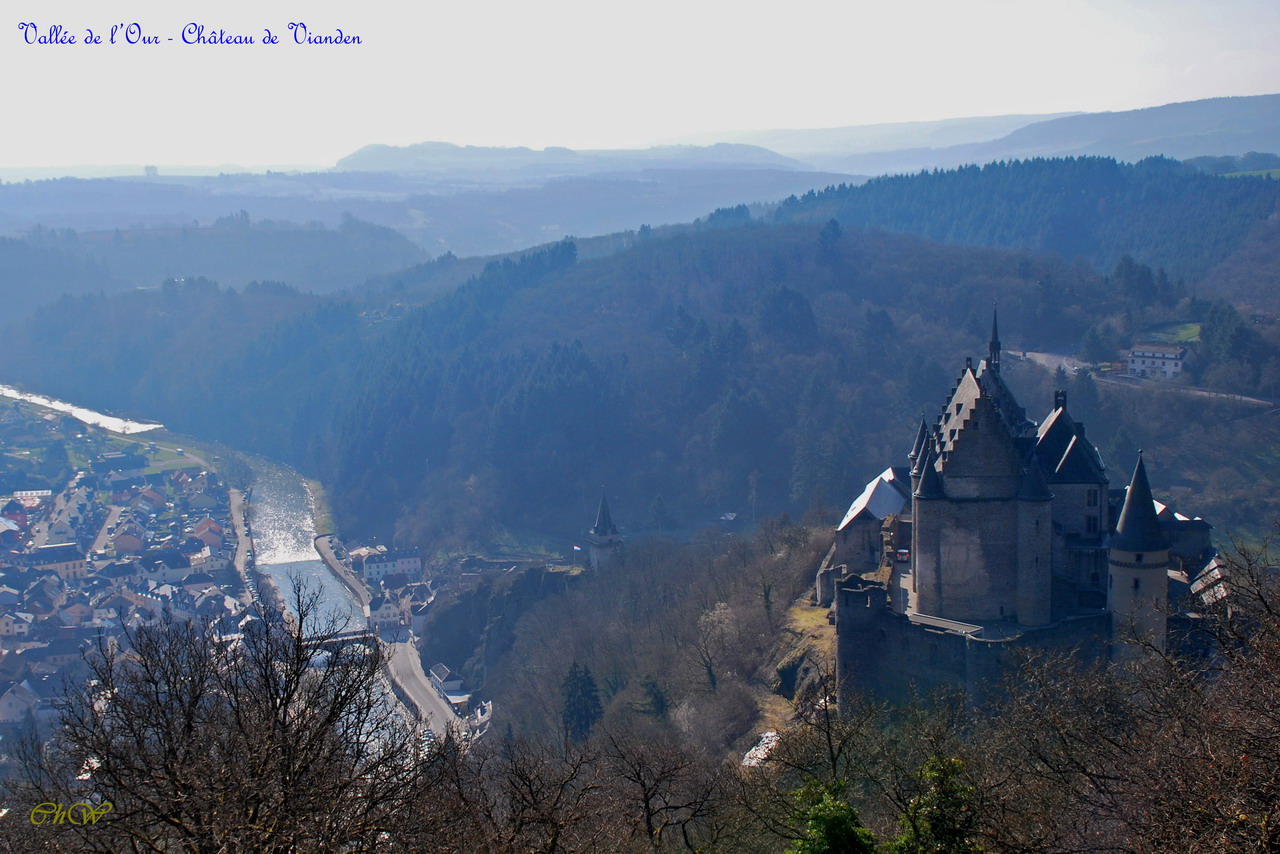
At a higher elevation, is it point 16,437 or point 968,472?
point 968,472

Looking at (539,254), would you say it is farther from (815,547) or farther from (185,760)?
(185,760)

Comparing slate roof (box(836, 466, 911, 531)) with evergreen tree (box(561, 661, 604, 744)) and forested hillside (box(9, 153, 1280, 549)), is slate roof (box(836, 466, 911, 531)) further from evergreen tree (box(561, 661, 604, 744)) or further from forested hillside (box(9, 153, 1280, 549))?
forested hillside (box(9, 153, 1280, 549))

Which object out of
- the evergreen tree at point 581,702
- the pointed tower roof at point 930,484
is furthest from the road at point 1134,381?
the pointed tower roof at point 930,484

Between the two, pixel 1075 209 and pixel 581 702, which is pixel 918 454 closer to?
pixel 581 702

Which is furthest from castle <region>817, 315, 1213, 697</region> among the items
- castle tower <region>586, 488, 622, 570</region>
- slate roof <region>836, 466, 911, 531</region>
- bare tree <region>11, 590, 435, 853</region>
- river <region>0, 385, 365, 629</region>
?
river <region>0, 385, 365, 629</region>

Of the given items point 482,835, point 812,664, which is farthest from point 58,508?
point 482,835

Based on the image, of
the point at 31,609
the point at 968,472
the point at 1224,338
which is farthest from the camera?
the point at 1224,338
